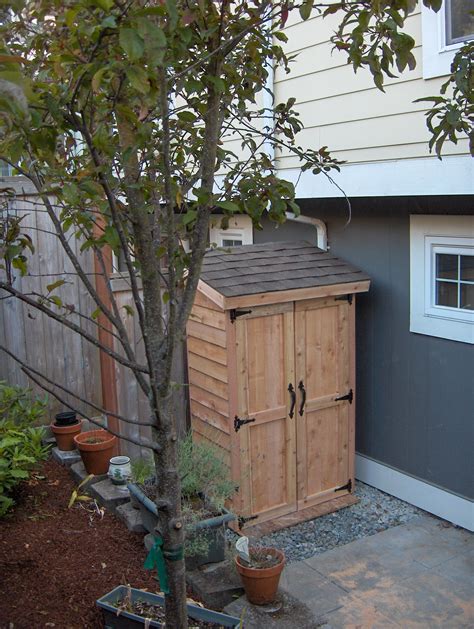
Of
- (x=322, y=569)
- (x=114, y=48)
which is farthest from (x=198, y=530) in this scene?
(x=114, y=48)

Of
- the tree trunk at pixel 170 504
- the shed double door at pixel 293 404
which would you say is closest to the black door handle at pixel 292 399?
the shed double door at pixel 293 404

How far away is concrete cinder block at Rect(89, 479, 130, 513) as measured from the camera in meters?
4.65

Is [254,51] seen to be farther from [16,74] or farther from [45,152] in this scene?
[16,74]

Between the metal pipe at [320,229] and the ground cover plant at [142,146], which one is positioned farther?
the metal pipe at [320,229]

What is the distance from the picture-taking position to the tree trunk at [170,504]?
7.54 feet

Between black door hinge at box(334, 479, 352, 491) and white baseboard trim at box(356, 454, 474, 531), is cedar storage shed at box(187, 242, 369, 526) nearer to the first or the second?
black door hinge at box(334, 479, 352, 491)

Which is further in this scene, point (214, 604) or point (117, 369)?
point (117, 369)

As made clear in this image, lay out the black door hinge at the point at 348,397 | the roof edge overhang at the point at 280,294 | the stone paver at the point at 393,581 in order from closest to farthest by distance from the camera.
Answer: the stone paver at the point at 393,581
the roof edge overhang at the point at 280,294
the black door hinge at the point at 348,397

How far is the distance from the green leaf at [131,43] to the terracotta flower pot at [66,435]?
4.27 meters

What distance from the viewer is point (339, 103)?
5.53m

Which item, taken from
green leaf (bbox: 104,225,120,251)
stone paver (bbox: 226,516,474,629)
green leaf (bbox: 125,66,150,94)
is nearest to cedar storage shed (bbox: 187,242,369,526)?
stone paver (bbox: 226,516,474,629)

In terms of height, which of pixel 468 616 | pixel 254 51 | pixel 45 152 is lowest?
pixel 468 616

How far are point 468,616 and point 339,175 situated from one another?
3.37 meters

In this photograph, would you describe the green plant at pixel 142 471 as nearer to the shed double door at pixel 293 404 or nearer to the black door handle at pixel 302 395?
the shed double door at pixel 293 404
